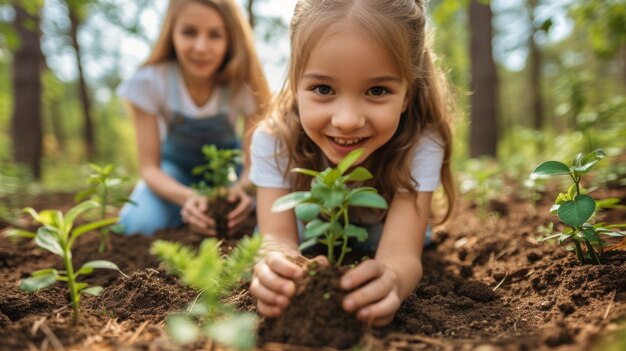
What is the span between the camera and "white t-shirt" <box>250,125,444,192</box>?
6.95 feet

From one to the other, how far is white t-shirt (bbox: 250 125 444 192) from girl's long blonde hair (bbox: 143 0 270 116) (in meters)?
1.01

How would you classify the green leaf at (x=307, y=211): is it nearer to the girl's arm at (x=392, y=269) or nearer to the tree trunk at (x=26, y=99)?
the girl's arm at (x=392, y=269)

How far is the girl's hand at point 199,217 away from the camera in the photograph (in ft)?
8.71

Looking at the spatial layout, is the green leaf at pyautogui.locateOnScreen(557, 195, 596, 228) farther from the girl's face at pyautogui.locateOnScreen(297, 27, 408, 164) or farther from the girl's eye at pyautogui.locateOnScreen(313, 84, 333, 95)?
the girl's eye at pyautogui.locateOnScreen(313, 84, 333, 95)

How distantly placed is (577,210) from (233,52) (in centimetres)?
264

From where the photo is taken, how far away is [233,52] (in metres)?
3.45

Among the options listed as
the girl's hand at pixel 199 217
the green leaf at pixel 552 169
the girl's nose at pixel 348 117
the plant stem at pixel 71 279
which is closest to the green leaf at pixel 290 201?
the girl's nose at pixel 348 117

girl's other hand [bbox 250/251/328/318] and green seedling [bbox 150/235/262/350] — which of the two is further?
girl's other hand [bbox 250/251/328/318]

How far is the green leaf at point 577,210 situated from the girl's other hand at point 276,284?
33.7 inches

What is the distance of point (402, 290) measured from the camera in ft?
5.10

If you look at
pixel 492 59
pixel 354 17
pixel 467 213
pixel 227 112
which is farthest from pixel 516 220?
pixel 492 59

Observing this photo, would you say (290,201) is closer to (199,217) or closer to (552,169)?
(552,169)

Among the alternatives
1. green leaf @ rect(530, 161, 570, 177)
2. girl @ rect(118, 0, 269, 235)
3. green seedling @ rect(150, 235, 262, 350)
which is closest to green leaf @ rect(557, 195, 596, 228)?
green leaf @ rect(530, 161, 570, 177)

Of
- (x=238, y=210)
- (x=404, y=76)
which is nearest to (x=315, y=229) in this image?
(x=404, y=76)
